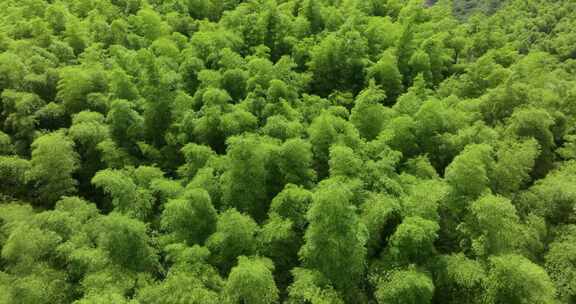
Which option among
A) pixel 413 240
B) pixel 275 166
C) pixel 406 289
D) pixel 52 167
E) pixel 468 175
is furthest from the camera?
pixel 52 167

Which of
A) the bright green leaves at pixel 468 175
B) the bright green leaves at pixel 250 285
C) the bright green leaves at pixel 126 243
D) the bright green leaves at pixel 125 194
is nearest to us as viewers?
the bright green leaves at pixel 250 285

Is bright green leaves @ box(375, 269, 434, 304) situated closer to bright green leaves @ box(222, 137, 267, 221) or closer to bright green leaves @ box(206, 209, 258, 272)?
bright green leaves @ box(206, 209, 258, 272)

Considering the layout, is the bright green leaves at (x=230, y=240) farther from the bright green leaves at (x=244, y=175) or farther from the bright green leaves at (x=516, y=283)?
the bright green leaves at (x=516, y=283)

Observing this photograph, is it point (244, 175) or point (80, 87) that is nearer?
point (244, 175)

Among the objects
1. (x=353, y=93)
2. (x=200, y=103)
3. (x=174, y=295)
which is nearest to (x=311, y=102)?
(x=353, y=93)

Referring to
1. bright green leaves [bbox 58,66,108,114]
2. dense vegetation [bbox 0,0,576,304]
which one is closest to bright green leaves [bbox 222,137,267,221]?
dense vegetation [bbox 0,0,576,304]

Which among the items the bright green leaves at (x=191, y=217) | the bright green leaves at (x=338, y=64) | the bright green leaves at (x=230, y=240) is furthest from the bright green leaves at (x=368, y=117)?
the bright green leaves at (x=191, y=217)

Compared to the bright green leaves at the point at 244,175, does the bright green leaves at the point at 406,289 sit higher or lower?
lower

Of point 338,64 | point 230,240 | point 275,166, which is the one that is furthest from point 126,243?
point 338,64

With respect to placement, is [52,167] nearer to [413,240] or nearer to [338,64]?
[413,240]
